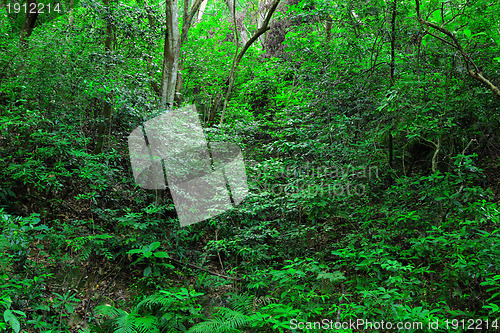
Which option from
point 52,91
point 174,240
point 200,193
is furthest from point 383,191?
point 52,91

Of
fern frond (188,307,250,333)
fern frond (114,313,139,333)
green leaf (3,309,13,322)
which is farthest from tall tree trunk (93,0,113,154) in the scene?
fern frond (188,307,250,333)

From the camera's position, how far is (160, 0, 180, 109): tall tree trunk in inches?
279

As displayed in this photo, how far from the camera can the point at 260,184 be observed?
6.06 m

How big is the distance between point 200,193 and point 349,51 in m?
4.28

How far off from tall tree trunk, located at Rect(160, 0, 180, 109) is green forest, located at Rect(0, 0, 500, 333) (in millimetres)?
36

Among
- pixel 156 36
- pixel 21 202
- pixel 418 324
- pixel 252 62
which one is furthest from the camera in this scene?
pixel 252 62

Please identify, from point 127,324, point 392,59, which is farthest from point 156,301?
point 392,59

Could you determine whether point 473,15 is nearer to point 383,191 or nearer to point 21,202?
point 383,191

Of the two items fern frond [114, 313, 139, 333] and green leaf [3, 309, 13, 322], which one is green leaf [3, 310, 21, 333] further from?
fern frond [114, 313, 139, 333]

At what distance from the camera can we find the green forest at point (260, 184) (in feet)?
12.2

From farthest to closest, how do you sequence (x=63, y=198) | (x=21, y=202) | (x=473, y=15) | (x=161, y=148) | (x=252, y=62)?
1. (x=252, y=62)
2. (x=161, y=148)
3. (x=63, y=198)
4. (x=21, y=202)
5. (x=473, y=15)

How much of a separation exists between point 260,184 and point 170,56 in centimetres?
379

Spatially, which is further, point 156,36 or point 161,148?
point 156,36

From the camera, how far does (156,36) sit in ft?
25.1
